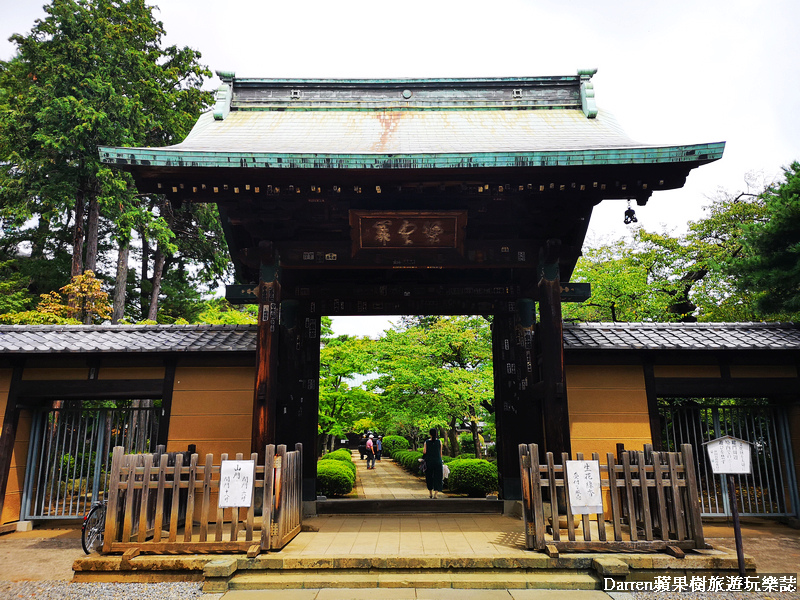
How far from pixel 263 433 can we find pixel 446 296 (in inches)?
163

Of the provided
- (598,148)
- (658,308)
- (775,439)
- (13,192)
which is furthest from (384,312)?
(13,192)

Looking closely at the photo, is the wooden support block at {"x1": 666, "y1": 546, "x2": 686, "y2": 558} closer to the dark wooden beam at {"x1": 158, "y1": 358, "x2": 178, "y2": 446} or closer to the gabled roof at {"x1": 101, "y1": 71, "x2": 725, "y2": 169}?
the gabled roof at {"x1": 101, "y1": 71, "x2": 725, "y2": 169}

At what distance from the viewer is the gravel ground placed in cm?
517

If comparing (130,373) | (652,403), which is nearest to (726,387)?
(652,403)

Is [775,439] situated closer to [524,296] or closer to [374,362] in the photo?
[524,296]

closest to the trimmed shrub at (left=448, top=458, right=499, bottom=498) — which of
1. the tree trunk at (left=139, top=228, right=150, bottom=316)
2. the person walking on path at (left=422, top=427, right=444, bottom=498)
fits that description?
the person walking on path at (left=422, top=427, right=444, bottom=498)

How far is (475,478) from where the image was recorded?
1252cm

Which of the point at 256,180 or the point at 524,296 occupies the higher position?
the point at 256,180

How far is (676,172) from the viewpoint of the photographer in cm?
667

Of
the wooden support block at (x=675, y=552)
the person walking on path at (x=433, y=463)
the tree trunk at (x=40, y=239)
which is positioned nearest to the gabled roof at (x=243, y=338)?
the wooden support block at (x=675, y=552)

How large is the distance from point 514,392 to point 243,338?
197 inches

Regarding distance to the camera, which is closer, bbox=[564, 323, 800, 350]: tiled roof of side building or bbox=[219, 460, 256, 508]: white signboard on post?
bbox=[219, 460, 256, 508]: white signboard on post

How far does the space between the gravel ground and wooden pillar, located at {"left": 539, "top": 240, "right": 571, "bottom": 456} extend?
4594 millimetres

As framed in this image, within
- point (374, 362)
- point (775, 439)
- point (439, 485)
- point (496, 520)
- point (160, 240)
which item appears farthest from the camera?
point (160, 240)
